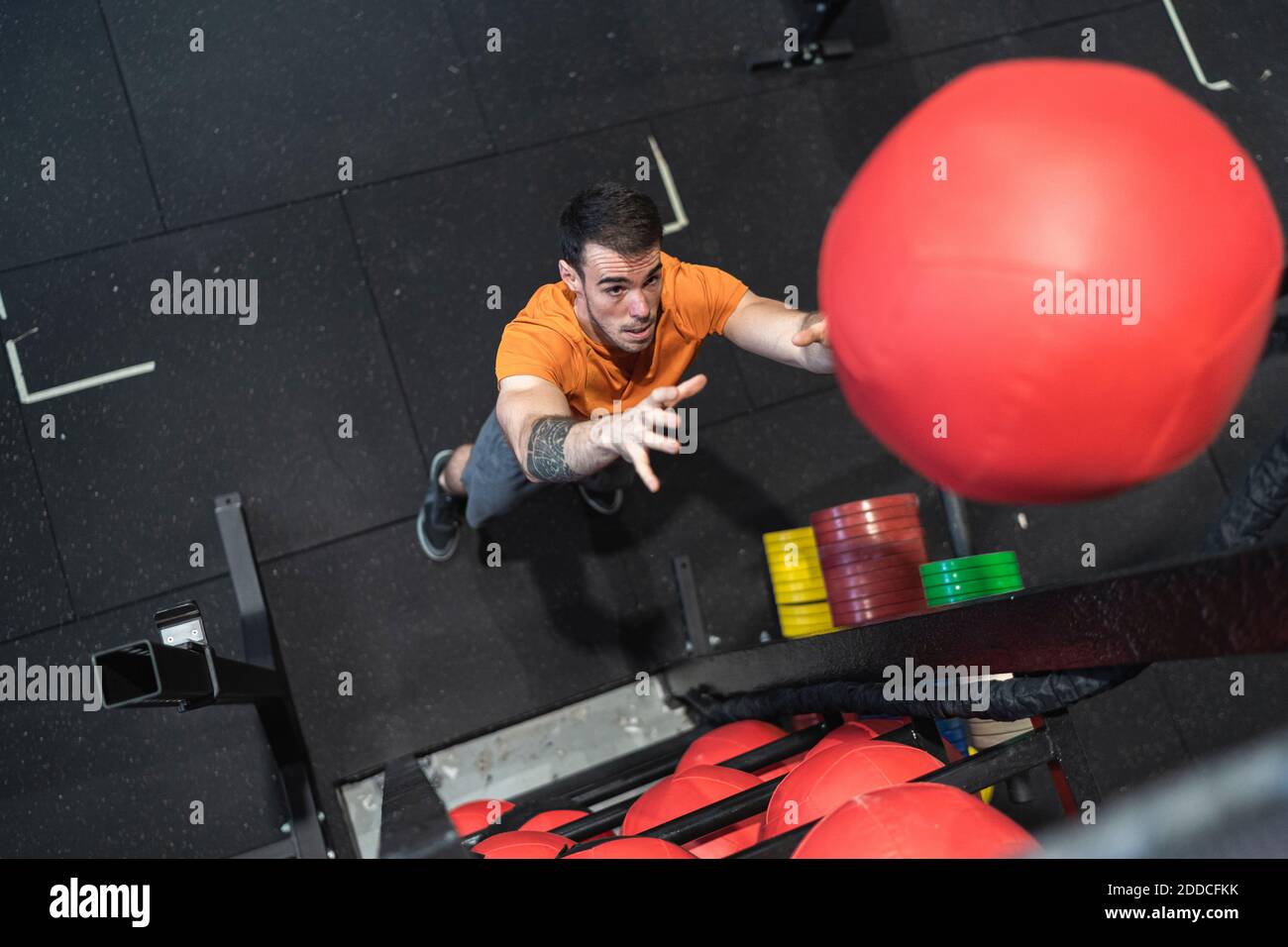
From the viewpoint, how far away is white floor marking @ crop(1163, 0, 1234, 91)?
425 cm

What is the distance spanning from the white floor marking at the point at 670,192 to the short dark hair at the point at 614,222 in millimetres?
1574

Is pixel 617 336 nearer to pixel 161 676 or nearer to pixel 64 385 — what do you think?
pixel 161 676

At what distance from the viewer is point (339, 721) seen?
130 inches

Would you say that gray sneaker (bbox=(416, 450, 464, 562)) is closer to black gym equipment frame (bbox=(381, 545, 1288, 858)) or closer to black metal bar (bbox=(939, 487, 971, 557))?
black gym equipment frame (bbox=(381, 545, 1288, 858))

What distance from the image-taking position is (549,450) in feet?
6.43

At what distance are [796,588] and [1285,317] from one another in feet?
5.11

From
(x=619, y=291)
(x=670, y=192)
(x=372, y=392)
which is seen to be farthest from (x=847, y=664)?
(x=670, y=192)

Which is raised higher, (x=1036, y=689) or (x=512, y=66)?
(x=512, y=66)

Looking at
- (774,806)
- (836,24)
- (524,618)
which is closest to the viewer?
(774,806)

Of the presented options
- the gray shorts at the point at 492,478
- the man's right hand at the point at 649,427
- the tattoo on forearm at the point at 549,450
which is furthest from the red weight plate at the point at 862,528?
the man's right hand at the point at 649,427

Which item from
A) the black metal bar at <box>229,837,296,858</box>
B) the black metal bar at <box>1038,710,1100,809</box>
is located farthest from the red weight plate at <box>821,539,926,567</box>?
the black metal bar at <box>229,837,296,858</box>

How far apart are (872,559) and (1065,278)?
6.94 ft
